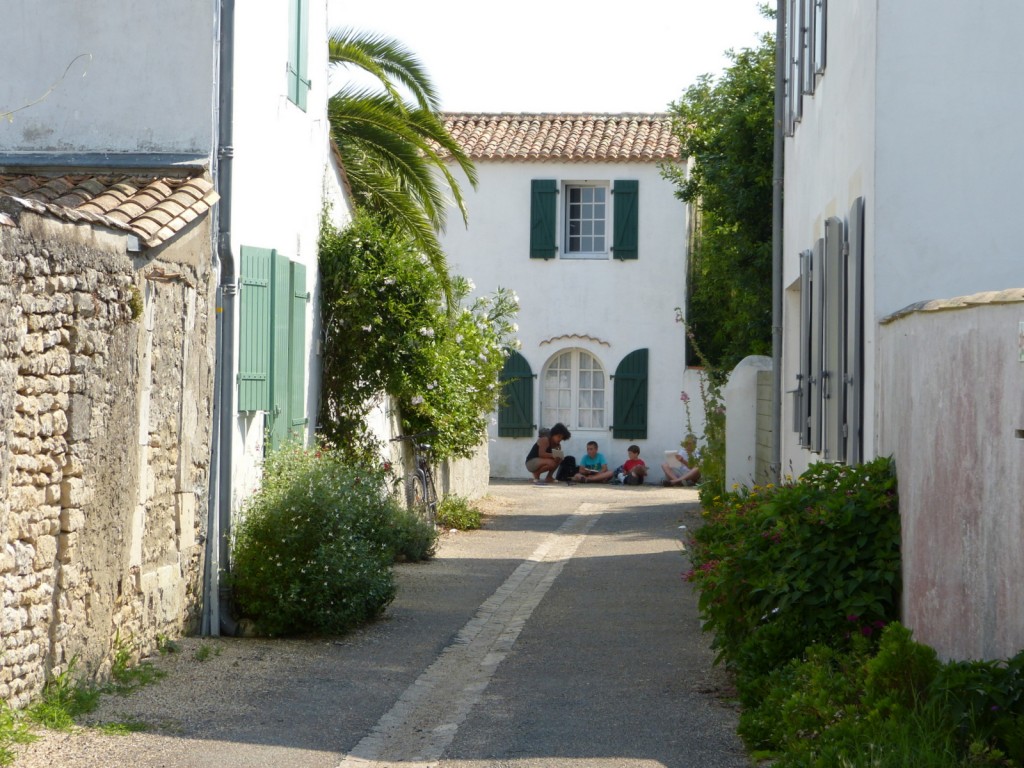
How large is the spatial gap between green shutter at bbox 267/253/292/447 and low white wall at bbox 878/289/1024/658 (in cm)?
489

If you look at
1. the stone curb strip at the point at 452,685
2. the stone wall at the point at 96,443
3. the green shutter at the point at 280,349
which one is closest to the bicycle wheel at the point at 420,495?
the stone curb strip at the point at 452,685

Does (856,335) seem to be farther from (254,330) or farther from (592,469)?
(592,469)

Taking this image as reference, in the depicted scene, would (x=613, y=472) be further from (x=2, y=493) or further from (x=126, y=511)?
(x=2, y=493)

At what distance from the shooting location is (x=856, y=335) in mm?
7953

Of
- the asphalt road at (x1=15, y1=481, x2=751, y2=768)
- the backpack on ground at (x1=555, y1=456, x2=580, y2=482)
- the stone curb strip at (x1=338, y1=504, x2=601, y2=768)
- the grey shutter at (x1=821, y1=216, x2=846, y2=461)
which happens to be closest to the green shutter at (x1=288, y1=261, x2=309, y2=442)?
the asphalt road at (x1=15, y1=481, x2=751, y2=768)

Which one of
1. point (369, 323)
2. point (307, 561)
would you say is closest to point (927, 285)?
point (307, 561)

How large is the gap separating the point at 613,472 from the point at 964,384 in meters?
17.6

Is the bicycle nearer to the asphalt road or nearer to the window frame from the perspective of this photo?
the asphalt road

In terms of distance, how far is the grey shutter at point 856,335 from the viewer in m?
7.82

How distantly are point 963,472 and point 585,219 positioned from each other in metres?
18.4

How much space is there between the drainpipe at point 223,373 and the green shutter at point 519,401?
1469 centimetres

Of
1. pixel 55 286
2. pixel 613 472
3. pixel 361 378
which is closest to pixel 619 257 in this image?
pixel 613 472

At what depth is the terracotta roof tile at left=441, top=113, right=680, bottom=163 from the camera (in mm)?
23109

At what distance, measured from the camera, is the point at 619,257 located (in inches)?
912
